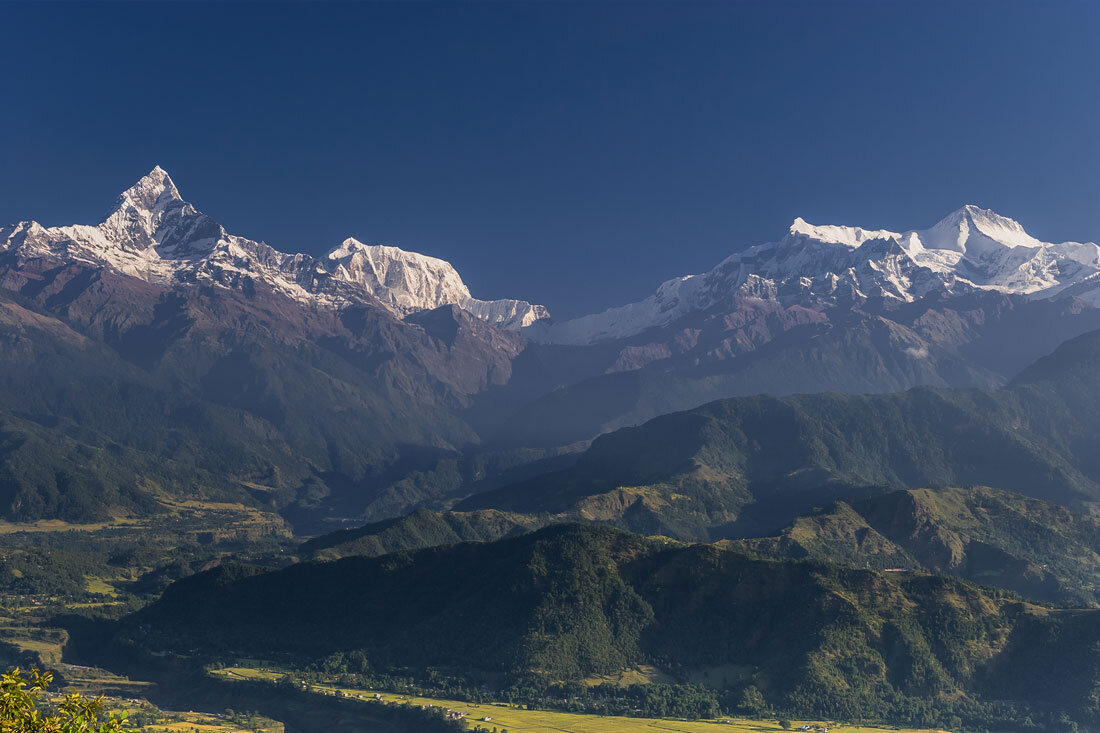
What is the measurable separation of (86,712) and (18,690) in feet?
13.6

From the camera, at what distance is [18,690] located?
64.9 metres

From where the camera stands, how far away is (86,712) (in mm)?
66812

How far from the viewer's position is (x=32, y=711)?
67875mm

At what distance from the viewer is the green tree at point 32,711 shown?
64.5 metres

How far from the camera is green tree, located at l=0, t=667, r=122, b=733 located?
6450 centimetres
